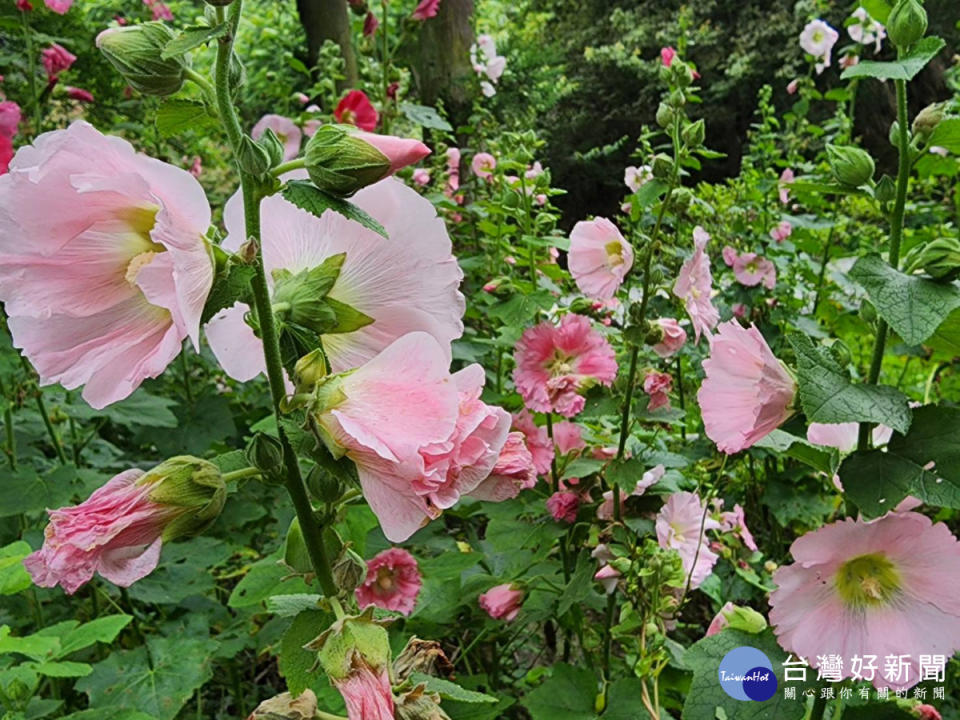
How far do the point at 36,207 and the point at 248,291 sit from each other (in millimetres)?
137

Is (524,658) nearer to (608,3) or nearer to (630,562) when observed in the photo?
(630,562)

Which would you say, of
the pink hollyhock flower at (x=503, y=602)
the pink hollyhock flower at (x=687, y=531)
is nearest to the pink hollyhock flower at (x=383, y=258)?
the pink hollyhock flower at (x=687, y=531)

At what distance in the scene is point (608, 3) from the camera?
9.62 metres

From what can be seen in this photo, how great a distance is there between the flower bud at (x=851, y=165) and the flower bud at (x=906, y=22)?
12 centimetres

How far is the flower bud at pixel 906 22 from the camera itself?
82cm

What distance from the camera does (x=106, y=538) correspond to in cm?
A: 52

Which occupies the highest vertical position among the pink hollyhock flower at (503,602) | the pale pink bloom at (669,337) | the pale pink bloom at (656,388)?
the pale pink bloom at (669,337)

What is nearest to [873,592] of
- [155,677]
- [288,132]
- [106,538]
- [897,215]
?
[897,215]

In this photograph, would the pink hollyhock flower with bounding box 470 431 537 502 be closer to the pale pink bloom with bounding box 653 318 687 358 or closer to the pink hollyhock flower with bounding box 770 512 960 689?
the pink hollyhock flower with bounding box 770 512 960 689

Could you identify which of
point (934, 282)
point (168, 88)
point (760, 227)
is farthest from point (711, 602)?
point (168, 88)

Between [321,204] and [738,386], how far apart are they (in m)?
0.52

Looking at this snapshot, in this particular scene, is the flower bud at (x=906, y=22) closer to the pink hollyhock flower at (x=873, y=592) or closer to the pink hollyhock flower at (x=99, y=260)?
the pink hollyhock flower at (x=873, y=592)

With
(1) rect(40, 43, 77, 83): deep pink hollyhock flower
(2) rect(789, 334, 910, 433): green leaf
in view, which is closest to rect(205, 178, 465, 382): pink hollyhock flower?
(2) rect(789, 334, 910, 433): green leaf

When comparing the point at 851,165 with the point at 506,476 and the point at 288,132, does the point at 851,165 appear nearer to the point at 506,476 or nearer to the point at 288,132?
the point at 506,476
